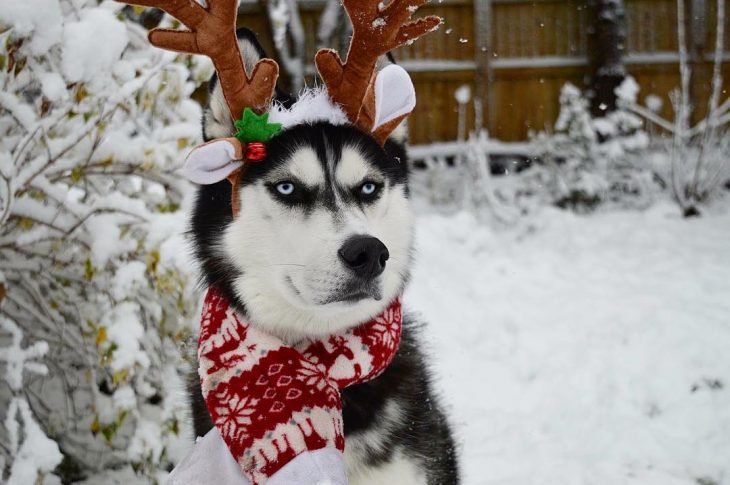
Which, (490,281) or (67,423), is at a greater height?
(67,423)

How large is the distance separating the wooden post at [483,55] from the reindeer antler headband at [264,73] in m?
6.78

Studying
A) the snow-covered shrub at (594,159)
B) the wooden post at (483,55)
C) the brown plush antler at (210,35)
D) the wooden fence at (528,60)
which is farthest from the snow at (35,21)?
the wooden fence at (528,60)

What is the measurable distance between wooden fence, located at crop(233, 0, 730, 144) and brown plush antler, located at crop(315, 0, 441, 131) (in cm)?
724

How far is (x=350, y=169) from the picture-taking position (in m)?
1.97

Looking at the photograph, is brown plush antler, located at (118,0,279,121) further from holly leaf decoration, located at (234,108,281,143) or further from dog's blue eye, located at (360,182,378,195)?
dog's blue eye, located at (360,182,378,195)

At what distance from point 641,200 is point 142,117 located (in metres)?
5.78

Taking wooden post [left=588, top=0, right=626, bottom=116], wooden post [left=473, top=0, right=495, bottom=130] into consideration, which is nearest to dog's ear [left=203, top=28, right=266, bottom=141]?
wooden post [left=473, top=0, right=495, bottom=130]

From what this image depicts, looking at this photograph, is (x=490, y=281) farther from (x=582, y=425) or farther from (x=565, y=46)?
(x=565, y=46)

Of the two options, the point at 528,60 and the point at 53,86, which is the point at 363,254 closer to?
the point at 53,86

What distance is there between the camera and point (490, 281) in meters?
5.60

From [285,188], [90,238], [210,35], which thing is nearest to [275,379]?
[285,188]

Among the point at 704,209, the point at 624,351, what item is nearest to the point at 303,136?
the point at 624,351

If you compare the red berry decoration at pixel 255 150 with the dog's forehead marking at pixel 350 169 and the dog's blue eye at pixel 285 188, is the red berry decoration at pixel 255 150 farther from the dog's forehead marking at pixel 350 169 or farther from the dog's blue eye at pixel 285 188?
the dog's forehead marking at pixel 350 169

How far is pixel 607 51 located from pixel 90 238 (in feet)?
25.2
